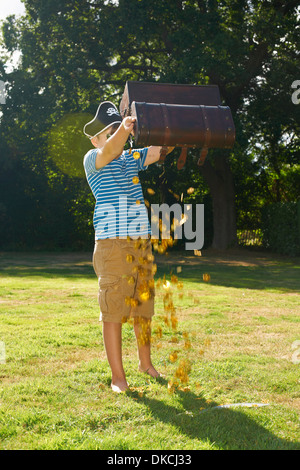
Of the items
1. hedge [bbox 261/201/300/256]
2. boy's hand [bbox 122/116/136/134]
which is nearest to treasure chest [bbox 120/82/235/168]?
boy's hand [bbox 122/116/136/134]

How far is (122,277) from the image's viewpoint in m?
3.60

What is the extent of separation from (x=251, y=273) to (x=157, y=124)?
8.65m

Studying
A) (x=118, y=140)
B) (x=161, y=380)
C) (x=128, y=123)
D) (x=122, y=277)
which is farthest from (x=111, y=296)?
(x=128, y=123)

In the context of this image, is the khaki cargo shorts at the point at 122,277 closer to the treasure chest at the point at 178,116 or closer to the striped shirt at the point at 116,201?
the striped shirt at the point at 116,201

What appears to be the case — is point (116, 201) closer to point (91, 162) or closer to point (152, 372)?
point (91, 162)

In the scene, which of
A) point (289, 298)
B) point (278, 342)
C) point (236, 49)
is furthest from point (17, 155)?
point (278, 342)

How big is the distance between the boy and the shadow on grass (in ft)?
1.67

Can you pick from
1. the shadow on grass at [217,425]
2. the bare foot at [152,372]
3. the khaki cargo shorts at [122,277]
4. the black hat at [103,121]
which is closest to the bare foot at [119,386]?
the shadow on grass at [217,425]

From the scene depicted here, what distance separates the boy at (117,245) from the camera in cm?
356

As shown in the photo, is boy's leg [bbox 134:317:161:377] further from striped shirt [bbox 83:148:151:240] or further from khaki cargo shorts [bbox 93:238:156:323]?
striped shirt [bbox 83:148:151:240]

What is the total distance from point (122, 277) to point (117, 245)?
0.24 m

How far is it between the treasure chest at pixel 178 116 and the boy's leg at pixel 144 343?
4.19 feet

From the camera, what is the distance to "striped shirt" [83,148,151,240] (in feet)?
11.7
